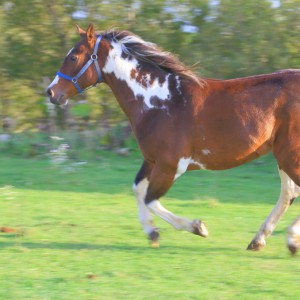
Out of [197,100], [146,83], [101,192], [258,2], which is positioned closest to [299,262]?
[197,100]

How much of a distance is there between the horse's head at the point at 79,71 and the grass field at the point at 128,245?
155 centimetres

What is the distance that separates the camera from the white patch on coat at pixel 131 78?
7.44m

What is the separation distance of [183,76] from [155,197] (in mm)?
1295

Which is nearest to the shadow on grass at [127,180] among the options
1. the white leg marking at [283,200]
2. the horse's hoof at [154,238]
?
the white leg marking at [283,200]

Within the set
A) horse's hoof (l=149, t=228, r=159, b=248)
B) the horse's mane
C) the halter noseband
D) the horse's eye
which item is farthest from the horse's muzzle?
horse's hoof (l=149, t=228, r=159, b=248)

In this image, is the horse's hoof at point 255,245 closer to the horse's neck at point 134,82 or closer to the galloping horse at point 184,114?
the galloping horse at point 184,114

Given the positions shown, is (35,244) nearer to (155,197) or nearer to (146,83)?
(155,197)

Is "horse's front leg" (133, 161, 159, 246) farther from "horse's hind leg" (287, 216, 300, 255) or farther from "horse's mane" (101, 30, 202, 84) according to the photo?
"horse's hind leg" (287, 216, 300, 255)

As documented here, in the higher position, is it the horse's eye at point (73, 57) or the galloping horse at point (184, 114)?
the horse's eye at point (73, 57)

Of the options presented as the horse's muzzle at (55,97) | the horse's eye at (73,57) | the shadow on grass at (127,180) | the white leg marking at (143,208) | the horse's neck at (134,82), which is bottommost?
the shadow on grass at (127,180)

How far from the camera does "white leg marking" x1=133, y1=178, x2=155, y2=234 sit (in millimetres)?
7426

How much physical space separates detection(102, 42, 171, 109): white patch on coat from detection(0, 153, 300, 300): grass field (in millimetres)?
1524

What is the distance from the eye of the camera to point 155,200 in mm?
7230

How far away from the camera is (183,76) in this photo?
297 inches
